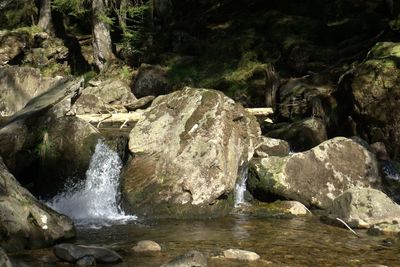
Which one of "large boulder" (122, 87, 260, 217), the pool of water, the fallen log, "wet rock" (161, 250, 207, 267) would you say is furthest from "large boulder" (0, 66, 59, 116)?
"wet rock" (161, 250, 207, 267)

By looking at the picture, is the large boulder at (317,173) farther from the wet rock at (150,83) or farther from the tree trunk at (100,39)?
the tree trunk at (100,39)

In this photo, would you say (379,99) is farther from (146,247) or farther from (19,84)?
(19,84)

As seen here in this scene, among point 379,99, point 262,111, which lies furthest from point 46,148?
point 262,111

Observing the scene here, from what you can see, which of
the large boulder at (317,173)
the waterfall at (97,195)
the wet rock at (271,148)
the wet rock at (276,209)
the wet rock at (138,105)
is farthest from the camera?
the wet rock at (138,105)

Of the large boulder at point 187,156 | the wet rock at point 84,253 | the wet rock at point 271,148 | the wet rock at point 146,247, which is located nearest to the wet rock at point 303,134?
the wet rock at point 271,148

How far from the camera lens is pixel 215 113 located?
11.7 meters

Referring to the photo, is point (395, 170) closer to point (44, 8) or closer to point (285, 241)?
point (285, 241)

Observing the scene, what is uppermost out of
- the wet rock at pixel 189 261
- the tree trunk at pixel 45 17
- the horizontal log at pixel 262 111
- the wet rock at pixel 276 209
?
the tree trunk at pixel 45 17

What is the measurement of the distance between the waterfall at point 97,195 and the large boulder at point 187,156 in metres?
0.52

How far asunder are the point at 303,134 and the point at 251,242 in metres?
6.60

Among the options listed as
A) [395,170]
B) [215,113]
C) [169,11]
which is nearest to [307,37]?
[169,11]

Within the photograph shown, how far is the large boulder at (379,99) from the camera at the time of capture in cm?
1436

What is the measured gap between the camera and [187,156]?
11.1 metres

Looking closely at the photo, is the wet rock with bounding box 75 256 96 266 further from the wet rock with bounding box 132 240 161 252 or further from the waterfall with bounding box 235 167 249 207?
the waterfall with bounding box 235 167 249 207
